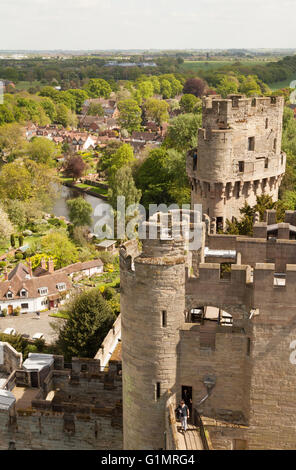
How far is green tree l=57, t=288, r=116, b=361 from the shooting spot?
1261 inches

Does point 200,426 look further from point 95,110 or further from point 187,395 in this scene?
point 95,110

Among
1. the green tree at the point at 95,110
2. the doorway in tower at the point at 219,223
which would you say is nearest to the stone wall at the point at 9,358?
the doorway in tower at the point at 219,223

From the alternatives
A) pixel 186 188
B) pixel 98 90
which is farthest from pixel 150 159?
pixel 98 90

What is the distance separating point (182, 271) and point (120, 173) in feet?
171

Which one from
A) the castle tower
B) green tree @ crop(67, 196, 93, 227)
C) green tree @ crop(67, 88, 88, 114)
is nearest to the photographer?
the castle tower

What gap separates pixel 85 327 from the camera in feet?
107

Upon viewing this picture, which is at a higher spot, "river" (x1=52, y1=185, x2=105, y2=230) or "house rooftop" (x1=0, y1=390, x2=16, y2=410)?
"house rooftop" (x1=0, y1=390, x2=16, y2=410)

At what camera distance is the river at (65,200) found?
79.2m

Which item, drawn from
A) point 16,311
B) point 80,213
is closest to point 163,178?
point 80,213

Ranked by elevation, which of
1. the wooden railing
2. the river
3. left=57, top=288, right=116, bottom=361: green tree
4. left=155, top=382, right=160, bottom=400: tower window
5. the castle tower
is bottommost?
the river

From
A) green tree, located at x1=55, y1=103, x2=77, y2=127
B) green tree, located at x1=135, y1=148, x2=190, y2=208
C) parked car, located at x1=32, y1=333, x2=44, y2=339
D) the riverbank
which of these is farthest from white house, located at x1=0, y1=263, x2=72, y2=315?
green tree, located at x1=55, y1=103, x2=77, y2=127

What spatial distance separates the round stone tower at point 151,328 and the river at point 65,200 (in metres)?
60.0

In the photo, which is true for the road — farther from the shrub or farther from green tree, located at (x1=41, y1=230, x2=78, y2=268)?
green tree, located at (x1=41, y1=230, x2=78, y2=268)

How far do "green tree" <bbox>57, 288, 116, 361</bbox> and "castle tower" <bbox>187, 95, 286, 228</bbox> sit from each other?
955 centimetres
